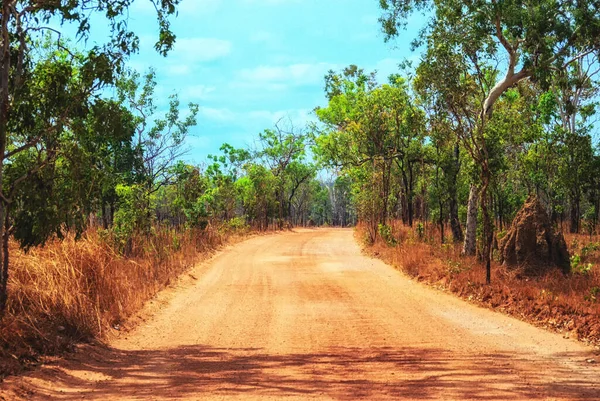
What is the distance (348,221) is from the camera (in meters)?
102

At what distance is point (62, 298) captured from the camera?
8.29 metres

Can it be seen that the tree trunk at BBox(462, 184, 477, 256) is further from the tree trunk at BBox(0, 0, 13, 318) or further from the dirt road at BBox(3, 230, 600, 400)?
the tree trunk at BBox(0, 0, 13, 318)

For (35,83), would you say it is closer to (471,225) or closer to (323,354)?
(323,354)

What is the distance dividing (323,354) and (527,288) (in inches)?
213

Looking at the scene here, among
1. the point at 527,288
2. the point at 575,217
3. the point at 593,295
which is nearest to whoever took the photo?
the point at 593,295

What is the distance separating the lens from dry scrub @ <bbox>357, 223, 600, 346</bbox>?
→ 941cm

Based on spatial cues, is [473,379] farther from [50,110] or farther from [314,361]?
[50,110]

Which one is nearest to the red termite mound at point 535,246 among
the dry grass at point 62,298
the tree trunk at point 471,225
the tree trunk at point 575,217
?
the tree trunk at point 471,225

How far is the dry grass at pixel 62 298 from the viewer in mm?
7215

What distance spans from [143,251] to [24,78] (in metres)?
10.0

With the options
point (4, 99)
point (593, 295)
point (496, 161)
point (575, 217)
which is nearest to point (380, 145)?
point (575, 217)

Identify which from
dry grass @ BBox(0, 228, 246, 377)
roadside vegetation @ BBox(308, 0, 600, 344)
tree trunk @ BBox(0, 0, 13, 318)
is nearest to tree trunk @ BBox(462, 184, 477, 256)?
roadside vegetation @ BBox(308, 0, 600, 344)

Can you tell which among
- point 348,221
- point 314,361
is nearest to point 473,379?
point 314,361

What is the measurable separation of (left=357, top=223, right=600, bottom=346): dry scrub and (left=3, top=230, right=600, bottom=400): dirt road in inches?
16.9
